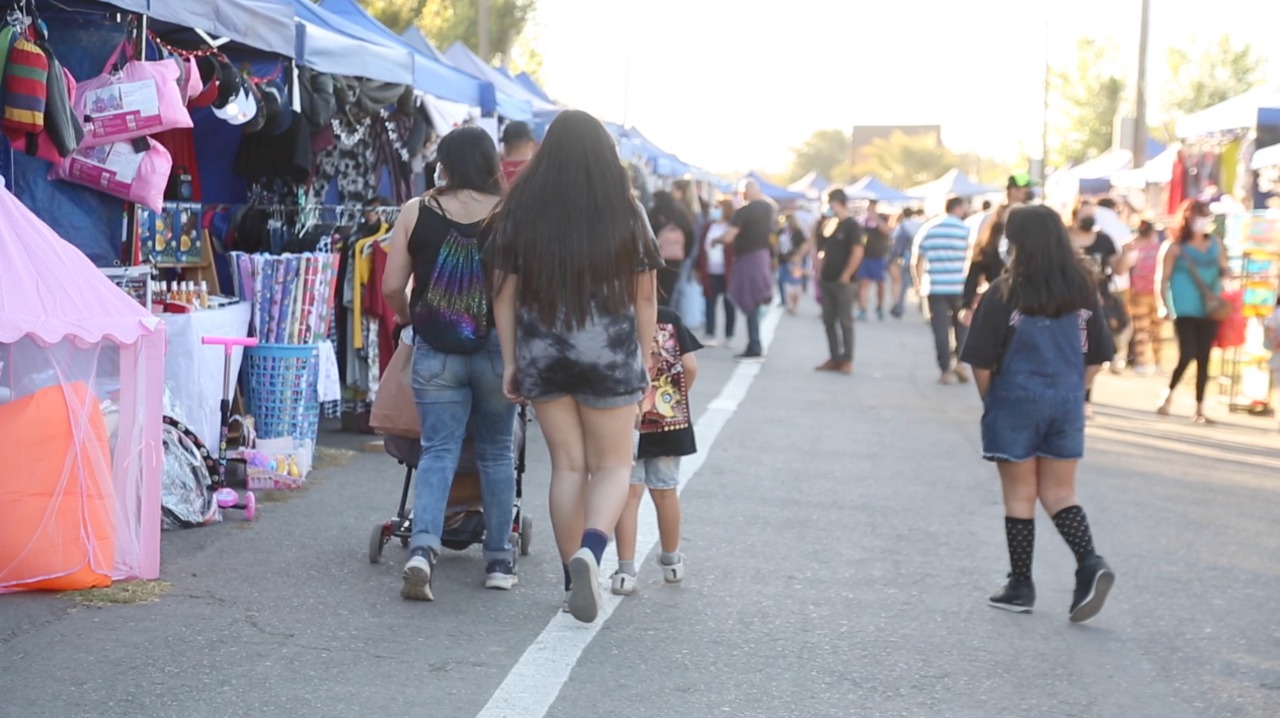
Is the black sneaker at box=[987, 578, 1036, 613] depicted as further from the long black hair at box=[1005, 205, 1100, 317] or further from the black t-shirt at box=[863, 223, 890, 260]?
the black t-shirt at box=[863, 223, 890, 260]

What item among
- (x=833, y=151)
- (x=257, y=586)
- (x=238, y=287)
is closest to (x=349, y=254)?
(x=238, y=287)

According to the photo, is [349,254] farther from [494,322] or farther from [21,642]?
[21,642]

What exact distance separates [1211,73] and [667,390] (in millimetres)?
59361

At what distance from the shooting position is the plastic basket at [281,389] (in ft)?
27.9

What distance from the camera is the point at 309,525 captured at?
7.30m

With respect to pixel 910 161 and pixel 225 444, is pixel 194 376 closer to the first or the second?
pixel 225 444

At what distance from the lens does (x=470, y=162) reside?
237 inches

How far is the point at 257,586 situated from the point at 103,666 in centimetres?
119

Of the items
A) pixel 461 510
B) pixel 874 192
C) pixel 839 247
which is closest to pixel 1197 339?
pixel 839 247

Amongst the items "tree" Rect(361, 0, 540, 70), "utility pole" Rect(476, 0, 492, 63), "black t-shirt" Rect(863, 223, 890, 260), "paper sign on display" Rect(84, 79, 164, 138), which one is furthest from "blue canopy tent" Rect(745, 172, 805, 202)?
"paper sign on display" Rect(84, 79, 164, 138)

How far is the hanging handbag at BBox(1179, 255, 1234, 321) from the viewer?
495 inches

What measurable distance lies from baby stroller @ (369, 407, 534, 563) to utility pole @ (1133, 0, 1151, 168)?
80.0 feet

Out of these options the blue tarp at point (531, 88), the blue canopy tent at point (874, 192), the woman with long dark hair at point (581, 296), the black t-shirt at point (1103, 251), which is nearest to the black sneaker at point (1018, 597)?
the woman with long dark hair at point (581, 296)

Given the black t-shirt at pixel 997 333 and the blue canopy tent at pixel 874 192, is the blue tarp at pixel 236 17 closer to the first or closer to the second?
the black t-shirt at pixel 997 333
